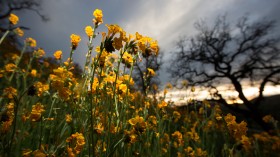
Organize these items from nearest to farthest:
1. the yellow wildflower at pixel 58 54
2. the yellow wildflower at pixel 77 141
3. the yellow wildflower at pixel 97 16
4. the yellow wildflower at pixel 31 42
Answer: the yellow wildflower at pixel 77 141 → the yellow wildflower at pixel 97 16 → the yellow wildflower at pixel 58 54 → the yellow wildflower at pixel 31 42

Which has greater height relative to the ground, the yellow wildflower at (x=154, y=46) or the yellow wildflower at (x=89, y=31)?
the yellow wildflower at (x=89, y=31)

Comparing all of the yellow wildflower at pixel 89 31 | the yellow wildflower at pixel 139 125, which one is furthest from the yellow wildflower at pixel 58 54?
the yellow wildflower at pixel 139 125

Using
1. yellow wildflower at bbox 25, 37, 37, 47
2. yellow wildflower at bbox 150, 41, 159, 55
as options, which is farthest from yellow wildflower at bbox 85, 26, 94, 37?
yellow wildflower at bbox 25, 37, 37, 47

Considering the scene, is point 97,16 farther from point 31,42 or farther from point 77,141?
point 31,42

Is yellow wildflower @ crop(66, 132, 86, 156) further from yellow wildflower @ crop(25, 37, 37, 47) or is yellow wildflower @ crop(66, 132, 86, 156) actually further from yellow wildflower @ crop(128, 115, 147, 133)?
yellow wildflower @ crop(25, 37, 37, 47)

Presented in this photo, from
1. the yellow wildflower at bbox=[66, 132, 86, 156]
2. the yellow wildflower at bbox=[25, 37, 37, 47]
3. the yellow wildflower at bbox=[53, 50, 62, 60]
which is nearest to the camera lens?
the yellow wildflower at bbox=[66, 132, 86, 156]

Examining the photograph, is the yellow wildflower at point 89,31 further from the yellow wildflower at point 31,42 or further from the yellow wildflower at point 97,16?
the yellow wildflower at point 31,42

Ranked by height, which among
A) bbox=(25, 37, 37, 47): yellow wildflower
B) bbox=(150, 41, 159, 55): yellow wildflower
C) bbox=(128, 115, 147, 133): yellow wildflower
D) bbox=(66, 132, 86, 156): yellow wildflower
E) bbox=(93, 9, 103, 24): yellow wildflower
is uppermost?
bbox=(25, 37, 37, 47): yellow wildflower

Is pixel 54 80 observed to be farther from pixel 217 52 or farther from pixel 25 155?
pixel 217 52

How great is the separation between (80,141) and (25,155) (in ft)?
1.07

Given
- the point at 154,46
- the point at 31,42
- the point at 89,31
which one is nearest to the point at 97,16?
the point at 89,31

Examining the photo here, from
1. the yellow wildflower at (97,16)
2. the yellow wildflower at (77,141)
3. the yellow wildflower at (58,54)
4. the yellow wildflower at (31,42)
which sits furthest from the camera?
the yellow wildflower at (31,42)

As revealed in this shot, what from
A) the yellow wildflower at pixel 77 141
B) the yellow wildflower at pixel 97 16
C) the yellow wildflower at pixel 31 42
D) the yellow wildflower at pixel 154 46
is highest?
the yellow wildflower at pixel 31 42

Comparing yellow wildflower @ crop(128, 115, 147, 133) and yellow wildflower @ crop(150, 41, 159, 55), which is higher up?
yellow wildflower @ crop(150, 41, 159, 55)
